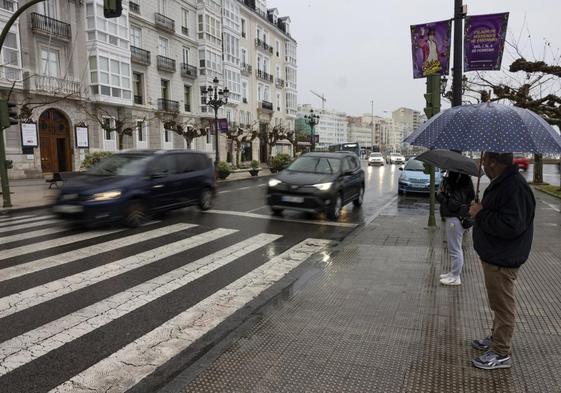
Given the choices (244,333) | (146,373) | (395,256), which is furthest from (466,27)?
(146,373)

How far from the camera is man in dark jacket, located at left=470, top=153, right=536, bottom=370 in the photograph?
328 cm

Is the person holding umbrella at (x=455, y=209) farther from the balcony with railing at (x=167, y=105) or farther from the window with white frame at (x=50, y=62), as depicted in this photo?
the balcony with railing at (x=167, y=105)

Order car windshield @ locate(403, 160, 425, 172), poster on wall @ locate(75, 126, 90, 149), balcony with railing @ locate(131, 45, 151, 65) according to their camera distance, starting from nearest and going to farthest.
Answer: car windshield @ locate(403, 160, 425, 172) → poster on wall @ locate(75, 126, 90, 149) → balcony with railing @ locate(131, 45, 151, 65)

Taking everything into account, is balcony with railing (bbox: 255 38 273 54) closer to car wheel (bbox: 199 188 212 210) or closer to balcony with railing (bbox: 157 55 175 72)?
balcony with railing (bbox: 157 55 175 72)

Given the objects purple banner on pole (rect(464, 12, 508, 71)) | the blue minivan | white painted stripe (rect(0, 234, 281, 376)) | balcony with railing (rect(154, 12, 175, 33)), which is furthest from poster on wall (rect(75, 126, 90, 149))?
purple banner on pole (rect(464, 12, 508, 71))

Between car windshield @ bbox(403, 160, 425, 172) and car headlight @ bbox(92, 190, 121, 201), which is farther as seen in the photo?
car windshield @ bbox(403, 160, 425, 172)

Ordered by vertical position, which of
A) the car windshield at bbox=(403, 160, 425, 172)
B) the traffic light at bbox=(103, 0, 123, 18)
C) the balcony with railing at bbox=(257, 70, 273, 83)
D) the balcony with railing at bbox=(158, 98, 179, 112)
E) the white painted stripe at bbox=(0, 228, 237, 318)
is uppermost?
the balcony with railing at bbox=(257, 70, 273, 83)

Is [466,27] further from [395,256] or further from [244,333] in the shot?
[244,333]

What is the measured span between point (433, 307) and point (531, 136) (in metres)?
2.25

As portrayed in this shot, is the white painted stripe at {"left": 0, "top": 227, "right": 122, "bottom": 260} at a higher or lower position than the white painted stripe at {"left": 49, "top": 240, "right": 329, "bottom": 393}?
higher

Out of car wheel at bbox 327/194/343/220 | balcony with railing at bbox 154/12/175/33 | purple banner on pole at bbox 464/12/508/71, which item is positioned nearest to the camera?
purple banner on pole at bbox 464/12/508/71

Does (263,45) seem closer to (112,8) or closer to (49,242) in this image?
(112,8)

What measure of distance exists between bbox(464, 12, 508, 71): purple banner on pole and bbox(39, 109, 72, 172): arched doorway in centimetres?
2544

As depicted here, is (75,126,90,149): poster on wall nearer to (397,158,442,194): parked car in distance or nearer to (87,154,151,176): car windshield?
(87,154,151,176): car windshield
